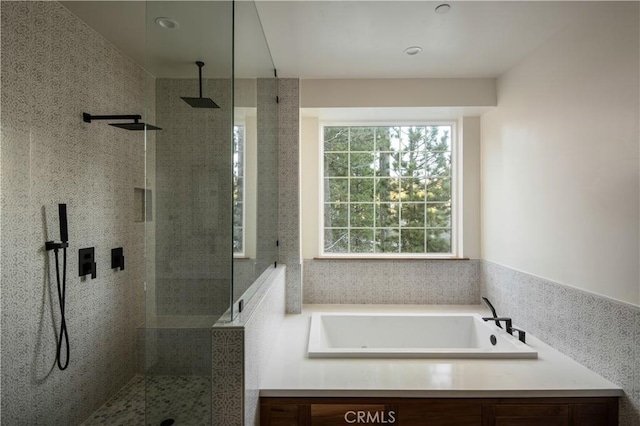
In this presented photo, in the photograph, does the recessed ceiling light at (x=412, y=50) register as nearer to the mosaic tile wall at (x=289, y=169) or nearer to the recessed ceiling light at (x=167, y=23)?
the mosaic tile wall at (x=289, y=169)

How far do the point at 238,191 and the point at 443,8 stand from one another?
1.34m

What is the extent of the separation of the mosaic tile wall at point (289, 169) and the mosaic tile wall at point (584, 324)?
1.52 meters

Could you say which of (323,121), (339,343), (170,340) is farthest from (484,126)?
(170,340)

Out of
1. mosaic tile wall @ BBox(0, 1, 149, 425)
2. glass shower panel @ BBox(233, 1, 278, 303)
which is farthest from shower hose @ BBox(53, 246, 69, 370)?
glass shower panel @ BBox(233, 1, 278, 303)

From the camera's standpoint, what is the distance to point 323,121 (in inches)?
116

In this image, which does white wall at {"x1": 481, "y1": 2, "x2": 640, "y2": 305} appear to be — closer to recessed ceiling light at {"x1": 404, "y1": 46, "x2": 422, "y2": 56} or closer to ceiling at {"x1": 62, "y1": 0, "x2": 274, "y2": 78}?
recessed ceiling light at {"x1": 404, "y1": 46, "x2": 422, "y2": 56}

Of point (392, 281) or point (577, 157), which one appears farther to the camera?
point (392, 281)

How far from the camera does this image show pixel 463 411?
5.01 ft

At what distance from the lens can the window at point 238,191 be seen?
4.25ft

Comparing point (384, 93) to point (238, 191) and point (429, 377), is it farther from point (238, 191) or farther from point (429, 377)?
point (429, 377)

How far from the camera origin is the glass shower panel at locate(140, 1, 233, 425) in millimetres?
1179

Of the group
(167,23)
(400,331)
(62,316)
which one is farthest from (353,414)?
(167,23)

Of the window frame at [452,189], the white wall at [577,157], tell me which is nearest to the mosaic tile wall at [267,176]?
the window frame at [452,189]

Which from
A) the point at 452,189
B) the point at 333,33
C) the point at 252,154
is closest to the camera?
the point at 252,154
